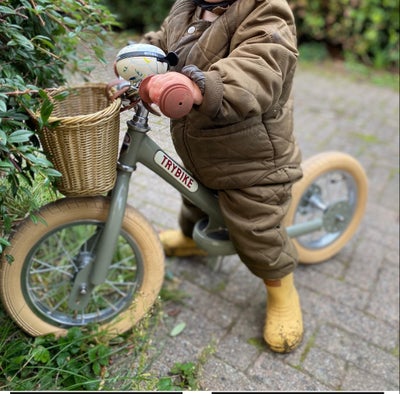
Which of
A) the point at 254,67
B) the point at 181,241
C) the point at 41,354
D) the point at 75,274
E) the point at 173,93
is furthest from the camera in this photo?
the point at 181,241

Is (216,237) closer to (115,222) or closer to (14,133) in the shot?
(115,222)

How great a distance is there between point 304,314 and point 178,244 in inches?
29.7

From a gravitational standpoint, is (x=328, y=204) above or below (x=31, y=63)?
below

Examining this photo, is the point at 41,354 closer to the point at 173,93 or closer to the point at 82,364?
the point at 82,364

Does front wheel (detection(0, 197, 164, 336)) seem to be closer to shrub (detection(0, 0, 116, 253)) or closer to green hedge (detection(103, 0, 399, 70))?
shrub (detection(0, 0, 116, 253))

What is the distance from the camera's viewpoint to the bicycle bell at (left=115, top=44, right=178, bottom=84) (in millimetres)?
1469

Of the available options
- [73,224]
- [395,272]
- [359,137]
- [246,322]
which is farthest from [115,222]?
[359,137]

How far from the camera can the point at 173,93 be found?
4.26 feet

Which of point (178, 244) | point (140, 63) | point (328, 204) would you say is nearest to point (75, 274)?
point (178, 244)

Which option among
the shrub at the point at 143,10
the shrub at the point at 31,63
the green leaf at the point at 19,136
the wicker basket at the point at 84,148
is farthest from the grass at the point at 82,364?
the shrub at the point at 143,10

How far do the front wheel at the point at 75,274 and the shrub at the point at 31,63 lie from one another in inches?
6.0

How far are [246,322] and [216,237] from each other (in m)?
0.48

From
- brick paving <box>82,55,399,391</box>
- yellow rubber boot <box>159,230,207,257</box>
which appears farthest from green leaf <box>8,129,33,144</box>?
yellow rubber boot <box>159,230,207,257</box>

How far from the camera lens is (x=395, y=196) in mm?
3445
